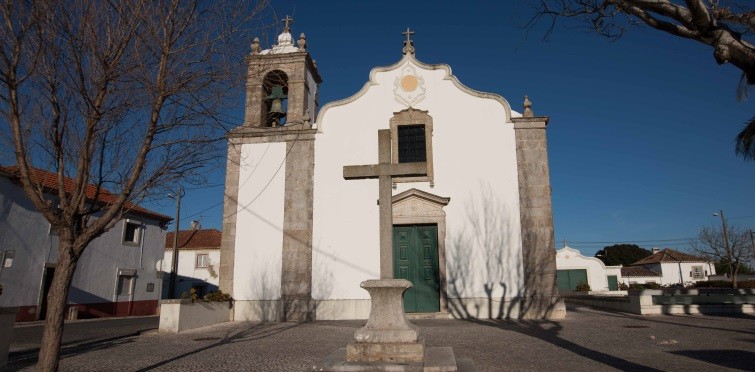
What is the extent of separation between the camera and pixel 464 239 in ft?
40.9

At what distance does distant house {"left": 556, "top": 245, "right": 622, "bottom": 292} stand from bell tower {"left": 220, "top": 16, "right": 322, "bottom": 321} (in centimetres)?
2358

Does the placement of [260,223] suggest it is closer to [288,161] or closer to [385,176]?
[288,161]

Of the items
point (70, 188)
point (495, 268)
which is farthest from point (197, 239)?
point (495, 268)

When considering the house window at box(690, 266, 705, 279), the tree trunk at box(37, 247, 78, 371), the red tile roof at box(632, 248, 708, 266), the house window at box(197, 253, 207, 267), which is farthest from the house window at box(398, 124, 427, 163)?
the house window at box(690, 266, 705, 279)

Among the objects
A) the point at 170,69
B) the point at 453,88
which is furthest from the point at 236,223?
the point at 170,69

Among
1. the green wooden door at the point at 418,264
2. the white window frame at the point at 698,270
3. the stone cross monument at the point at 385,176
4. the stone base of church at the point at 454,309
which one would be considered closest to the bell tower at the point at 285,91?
the green wooden door at the point at 418,264

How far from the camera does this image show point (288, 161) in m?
13.5

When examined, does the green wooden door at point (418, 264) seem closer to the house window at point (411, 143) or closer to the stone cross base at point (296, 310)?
the house window at point (411, 143)

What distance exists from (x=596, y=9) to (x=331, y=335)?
717 centimetres

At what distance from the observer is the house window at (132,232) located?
2066 centimetres

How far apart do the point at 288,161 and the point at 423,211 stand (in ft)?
13.6

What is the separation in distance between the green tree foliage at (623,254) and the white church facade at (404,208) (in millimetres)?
58159

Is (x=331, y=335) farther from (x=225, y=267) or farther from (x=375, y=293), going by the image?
(x=225, y=267)

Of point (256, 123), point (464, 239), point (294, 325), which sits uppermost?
point (256, 123)
